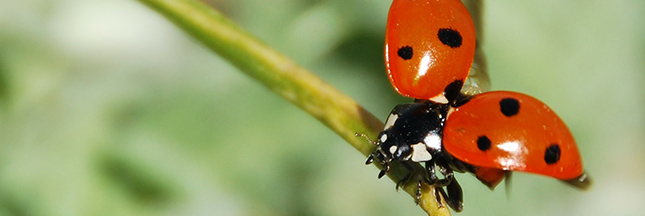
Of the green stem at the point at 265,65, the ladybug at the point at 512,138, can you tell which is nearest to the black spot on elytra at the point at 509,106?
the ladybug at the point at 512,138

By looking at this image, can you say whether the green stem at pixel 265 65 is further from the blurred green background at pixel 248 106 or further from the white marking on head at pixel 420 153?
the blurred green background at pixel 248 106

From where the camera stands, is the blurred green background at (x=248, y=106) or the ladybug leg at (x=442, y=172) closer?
the ladybug leg at (x=442, y=172)

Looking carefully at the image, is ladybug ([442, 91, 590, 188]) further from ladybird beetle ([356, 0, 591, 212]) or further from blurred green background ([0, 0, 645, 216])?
blurred green background ([0, 0, 645, 216])

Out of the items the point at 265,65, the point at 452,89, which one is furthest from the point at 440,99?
the point at 265,65

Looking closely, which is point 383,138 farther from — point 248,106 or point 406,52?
point 248,106

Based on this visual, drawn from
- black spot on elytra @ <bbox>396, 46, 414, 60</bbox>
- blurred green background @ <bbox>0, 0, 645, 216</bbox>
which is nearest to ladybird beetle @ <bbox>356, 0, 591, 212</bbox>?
black spot on elytra @ <bbox>396, 46, 414, 60</bbox>

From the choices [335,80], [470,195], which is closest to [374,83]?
[335,80]
